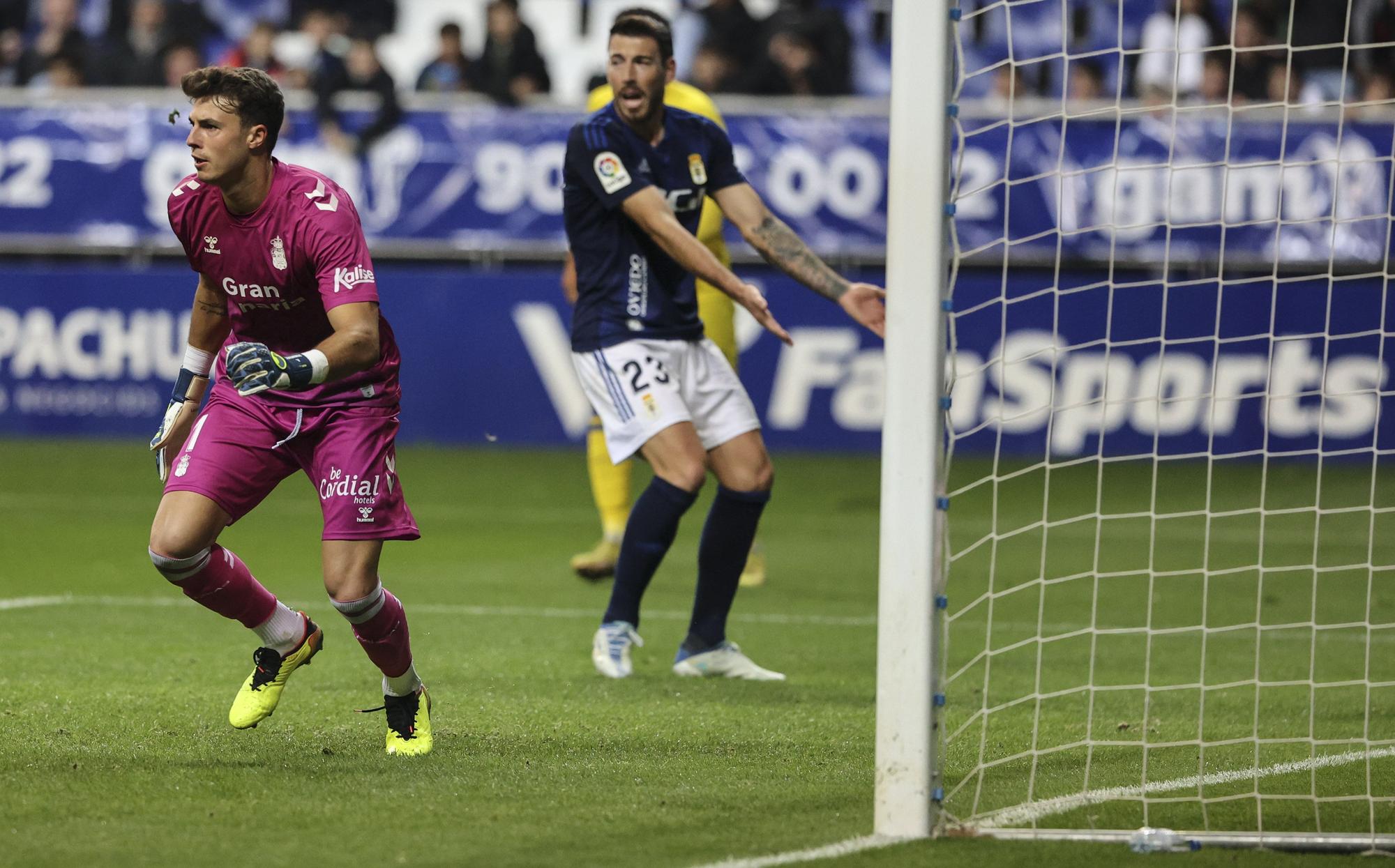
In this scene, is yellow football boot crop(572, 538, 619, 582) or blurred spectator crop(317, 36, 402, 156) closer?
yellow football boot crop(572, 538, 619, 582)

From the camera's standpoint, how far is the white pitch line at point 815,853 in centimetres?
386

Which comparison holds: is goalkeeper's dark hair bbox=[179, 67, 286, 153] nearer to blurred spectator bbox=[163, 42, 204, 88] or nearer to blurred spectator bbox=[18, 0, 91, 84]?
blurred spectator bbox=[163, 42, 204, 88]

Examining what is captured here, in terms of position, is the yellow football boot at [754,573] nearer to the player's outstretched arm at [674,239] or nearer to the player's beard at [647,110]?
the player's outstretched arm at [674,239]

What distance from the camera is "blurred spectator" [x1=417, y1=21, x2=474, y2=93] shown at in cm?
1603

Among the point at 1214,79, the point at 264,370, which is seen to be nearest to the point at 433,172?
the point at 1214,79

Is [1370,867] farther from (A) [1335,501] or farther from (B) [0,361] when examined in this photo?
(B) [0,361]

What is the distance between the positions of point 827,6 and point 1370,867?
14.1m

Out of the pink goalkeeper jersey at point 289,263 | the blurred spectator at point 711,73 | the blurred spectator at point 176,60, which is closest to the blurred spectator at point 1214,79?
the blurred spectator at point 711,73

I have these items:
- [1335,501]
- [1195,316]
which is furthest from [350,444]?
[1195,316]

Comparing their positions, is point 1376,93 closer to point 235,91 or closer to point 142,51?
point 142,51

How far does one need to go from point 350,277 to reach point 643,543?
1923 millimetres

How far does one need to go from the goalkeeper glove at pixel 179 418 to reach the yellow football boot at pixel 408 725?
894mm

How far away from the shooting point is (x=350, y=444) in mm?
5020

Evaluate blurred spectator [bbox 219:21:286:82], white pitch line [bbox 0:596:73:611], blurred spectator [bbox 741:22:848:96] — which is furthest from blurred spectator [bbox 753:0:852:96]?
white pitch line [bbox 0:596:73:611]
